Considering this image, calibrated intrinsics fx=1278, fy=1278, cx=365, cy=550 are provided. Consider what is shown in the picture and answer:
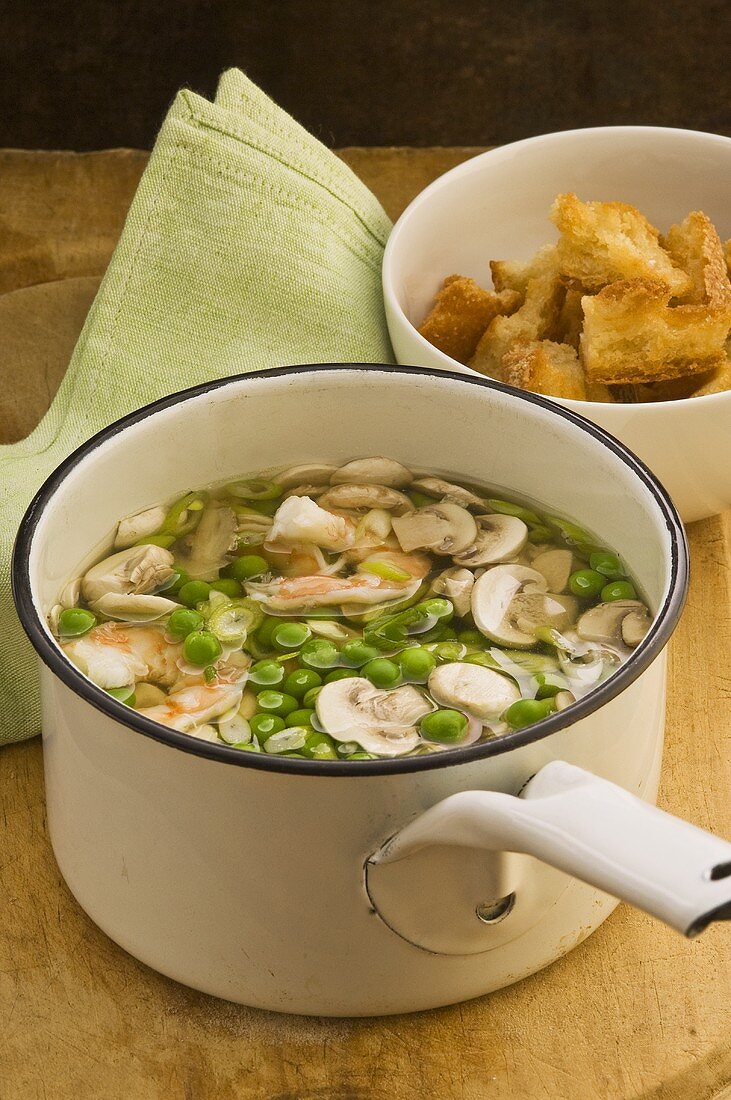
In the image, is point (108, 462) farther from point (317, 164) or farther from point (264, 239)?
point (317, 164)

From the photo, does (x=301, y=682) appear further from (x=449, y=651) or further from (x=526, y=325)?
(x=526, y=325)

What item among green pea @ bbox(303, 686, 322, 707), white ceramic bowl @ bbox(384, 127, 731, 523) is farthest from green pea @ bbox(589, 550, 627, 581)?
white ceramic bowl @ bbox(384, 127, 731, 523)

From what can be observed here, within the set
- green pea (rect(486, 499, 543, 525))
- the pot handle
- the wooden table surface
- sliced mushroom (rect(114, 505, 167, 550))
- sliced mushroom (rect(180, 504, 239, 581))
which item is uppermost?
the pot handle

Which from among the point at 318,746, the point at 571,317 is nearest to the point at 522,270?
the point at 571,317

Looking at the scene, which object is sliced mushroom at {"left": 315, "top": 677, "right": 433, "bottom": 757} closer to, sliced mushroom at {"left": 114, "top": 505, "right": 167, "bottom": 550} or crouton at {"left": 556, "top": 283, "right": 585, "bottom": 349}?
sliced mushroom at {"left": 114, "top": 505, "right": 167, "bottom": 550}

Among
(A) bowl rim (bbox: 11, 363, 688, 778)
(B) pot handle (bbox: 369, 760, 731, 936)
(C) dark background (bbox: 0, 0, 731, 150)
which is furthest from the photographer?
(C) dark background (bbox: 0, 0, 731, 150)

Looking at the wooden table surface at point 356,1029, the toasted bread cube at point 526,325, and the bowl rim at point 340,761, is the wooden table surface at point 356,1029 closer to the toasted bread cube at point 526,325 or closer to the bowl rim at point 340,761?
the bowl rim at point 340,761
